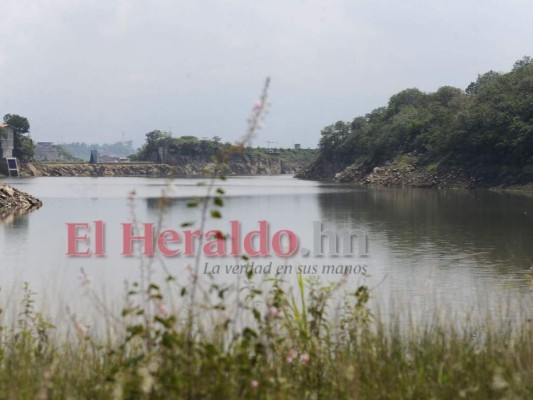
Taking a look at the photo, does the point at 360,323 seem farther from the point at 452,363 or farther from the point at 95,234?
the point at 95,234

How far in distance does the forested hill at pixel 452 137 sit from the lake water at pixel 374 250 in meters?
17.8

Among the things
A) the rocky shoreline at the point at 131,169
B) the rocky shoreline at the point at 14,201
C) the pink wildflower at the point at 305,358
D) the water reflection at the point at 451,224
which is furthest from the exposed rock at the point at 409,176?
the pink wildflower at the point at 305,358

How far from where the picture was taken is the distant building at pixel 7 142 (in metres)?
131

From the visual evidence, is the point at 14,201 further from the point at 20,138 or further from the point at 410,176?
the point at 20,138

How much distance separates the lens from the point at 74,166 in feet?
543

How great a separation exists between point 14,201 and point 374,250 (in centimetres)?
2887

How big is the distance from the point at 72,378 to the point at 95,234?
1009 inches

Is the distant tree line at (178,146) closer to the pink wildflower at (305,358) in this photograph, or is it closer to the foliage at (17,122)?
the foliage at (17,122)

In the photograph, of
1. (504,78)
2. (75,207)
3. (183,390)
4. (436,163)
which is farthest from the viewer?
(436,163)

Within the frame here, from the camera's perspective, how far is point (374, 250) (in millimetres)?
25391

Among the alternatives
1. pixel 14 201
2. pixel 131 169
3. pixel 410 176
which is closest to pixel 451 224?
pixel 14 201

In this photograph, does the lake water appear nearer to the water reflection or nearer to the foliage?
the water reflection

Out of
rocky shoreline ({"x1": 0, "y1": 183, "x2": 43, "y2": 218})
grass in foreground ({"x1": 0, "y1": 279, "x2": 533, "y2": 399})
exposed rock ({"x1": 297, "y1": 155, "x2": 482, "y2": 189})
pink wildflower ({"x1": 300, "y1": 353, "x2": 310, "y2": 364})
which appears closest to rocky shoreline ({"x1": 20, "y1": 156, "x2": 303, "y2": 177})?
exposed rock ({"x1": 297, "y1": 155, "x2": 482, "y2": 189})

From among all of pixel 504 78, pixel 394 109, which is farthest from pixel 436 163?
pixel 394 109
